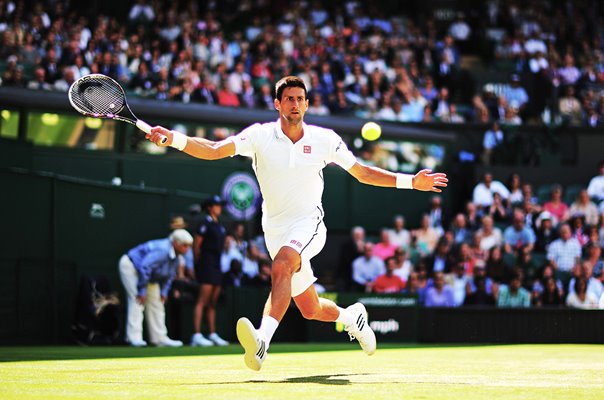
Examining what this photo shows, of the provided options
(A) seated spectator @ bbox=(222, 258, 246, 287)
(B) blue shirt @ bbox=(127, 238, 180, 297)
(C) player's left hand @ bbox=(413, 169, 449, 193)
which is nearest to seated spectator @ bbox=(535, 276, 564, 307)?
(A) seated spectator @ bbox=(222, 258, 246, 287)

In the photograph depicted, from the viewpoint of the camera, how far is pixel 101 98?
9125mm

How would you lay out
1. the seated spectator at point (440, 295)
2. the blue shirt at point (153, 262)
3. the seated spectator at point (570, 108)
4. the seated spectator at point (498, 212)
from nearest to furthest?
the blue shirt at point (153, 262), the seated spectator at point (440, 295), the seated spectator at point (498, 212), the seated spectator at point (570, 108)

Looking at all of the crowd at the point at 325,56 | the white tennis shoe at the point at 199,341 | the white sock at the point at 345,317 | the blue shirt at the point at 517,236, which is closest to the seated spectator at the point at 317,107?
the crowd at the point at 325,56

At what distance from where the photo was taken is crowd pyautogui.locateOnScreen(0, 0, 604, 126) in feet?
75.4

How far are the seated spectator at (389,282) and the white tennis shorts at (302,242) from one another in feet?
35.2

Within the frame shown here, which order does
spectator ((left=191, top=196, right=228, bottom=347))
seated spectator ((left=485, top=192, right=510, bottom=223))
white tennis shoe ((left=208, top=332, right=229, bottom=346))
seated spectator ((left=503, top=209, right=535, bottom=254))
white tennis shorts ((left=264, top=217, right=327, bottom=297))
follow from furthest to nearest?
seated spectator ((left=485, top=192, right=510, bottom=223)) → seated spectator ((left=503, top=209, right=535, bottom=254)) → spectator ((left=191, top=196, right=228, bottom=347)) → white tennis shoe ((left=208, top=332, right=229, bottom=346)) → white tennis shorts ((left=264, top=217, right=327, bottom=297))

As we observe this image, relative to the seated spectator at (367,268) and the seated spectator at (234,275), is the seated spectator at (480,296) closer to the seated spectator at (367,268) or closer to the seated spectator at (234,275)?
the seated spectator at (367,268)

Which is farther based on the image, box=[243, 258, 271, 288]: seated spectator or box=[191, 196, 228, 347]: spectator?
box=[243, 258, 271, 288]: seated spectator

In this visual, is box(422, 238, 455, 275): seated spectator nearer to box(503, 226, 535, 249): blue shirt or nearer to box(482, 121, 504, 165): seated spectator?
box(503, 226, 535, 249): blue shirt

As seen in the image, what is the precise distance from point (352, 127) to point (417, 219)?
2.56 meters

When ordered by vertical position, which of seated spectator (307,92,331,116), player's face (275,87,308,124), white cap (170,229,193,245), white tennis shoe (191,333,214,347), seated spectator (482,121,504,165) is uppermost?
seated spectator (307,92,331,116)

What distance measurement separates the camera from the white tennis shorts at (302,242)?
344 inches

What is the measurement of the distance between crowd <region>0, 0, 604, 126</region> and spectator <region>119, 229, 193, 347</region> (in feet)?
20.3

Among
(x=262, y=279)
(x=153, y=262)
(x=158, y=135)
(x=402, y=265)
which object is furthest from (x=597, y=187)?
(x=158, y=135)
